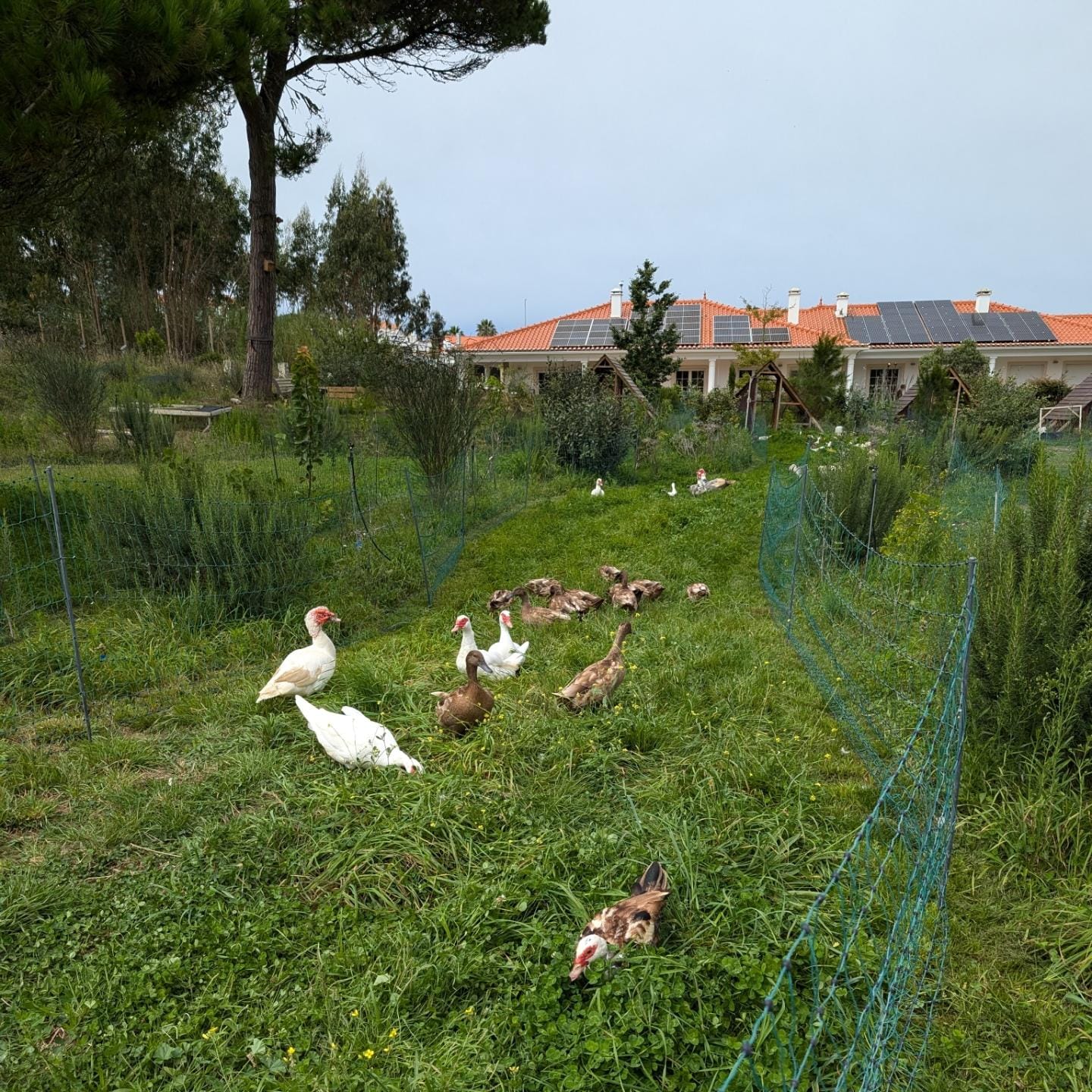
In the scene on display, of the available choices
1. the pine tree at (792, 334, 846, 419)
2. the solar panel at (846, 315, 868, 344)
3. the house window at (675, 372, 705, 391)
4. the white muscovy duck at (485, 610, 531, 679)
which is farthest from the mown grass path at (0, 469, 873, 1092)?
the solar panel at (846, 315, 868, 344)

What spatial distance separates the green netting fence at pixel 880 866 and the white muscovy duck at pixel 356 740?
6.15ft

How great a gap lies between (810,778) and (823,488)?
4738 millimetres

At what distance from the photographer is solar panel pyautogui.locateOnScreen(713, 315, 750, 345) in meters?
24.5

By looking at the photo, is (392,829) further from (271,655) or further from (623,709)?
(271,655)

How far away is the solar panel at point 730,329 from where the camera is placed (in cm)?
2452

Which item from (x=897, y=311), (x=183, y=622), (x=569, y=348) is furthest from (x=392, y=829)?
(x=897, y=311)

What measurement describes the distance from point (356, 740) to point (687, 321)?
25444 mm

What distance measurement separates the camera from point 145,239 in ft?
79.3

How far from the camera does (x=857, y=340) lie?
990 inches

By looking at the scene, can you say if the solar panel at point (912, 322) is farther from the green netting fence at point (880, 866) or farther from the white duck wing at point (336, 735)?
the white duck wing at point (336, 735)

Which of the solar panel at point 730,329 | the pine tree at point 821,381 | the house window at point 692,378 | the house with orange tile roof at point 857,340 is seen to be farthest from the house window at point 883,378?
the pine tree at point 821,381

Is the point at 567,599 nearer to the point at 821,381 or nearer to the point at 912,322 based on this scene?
the point at 821,381

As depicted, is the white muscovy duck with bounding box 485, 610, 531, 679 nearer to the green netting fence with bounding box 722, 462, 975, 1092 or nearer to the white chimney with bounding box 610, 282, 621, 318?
the green netting fence with bounding box 722, 462, 975, 1092

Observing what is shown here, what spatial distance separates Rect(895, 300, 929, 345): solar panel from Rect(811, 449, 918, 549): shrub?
806 inches
